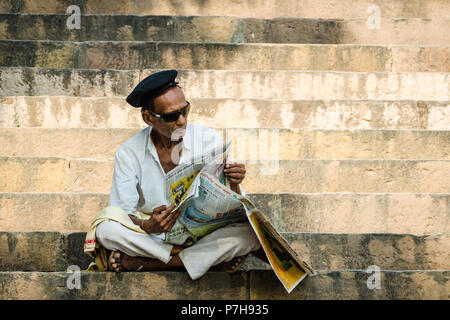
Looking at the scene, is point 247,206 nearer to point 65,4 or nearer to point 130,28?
point 130,28

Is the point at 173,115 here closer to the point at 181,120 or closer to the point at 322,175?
the point at 181,120

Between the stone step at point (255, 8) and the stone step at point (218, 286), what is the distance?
5.36m

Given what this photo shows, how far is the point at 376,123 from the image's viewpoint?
6.37 m

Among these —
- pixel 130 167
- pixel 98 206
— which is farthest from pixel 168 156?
pixel 98 206

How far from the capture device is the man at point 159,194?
12.7 ft

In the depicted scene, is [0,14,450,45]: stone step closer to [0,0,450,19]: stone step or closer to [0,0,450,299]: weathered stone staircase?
[0,0,450,299]: weathered stone staircase

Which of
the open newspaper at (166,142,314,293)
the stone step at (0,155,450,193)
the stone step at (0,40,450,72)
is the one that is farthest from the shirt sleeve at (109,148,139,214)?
the stone step at (0,40,450,72)

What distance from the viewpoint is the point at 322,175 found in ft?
17.9

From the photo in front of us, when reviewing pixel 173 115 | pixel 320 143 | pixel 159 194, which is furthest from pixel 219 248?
pixel 320 143

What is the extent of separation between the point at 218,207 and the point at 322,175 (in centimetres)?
192

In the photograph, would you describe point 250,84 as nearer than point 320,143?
No

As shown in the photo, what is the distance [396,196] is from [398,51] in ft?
9.76

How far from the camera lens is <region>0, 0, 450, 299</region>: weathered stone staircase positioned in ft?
13.1

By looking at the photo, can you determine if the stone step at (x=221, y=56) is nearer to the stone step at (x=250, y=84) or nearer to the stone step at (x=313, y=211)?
the stone step at (x=250, y=84)
